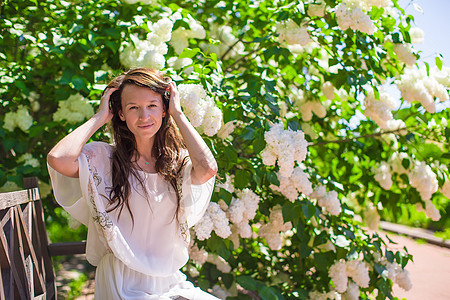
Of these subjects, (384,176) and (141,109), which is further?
(384,176)

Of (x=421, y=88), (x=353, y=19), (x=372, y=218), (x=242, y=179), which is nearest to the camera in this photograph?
(x=242, y=179)

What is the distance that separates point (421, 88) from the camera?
3039 mm

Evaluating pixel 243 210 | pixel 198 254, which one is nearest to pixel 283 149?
pixel 243 210

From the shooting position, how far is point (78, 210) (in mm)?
1766

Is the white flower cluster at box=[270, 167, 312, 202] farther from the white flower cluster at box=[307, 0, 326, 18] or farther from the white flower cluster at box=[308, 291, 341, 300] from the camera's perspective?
the white flower cluster at box=[307, 0, 326, 18]

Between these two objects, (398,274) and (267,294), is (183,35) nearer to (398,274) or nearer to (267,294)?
(267,294)

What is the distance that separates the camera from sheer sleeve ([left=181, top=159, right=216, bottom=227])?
6.10ft

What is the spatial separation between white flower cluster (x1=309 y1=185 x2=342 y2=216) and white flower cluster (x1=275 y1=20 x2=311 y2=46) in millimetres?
937

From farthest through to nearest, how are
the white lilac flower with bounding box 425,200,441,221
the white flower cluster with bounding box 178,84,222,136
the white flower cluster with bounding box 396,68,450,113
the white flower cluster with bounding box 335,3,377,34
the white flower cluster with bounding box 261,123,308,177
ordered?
the white lilac flower with bounding box 425,200,441,221 < the white flower cluster with bounding box 396,68,450,113 < the white flower cluster with bounding box 335,3,377,34 < the white flower cluster with bounding box 261,123,308,177 < the white flower cluster with bounding box 178,84,222,136

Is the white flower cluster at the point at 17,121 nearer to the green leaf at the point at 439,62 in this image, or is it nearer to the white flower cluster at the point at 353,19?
the white flower cluster at the point at 353,19

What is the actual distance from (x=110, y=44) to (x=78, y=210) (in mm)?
1188

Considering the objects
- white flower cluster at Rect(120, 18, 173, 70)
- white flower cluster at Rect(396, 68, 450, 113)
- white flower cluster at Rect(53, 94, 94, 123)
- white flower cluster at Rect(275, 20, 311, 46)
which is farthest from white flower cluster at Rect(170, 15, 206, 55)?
white flower cluster at Rect(396, 68, 450, 113)

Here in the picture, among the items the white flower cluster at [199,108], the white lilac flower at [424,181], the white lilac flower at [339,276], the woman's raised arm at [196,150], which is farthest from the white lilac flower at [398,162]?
the woman's raised arm at [196,150]

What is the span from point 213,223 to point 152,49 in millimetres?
1020
